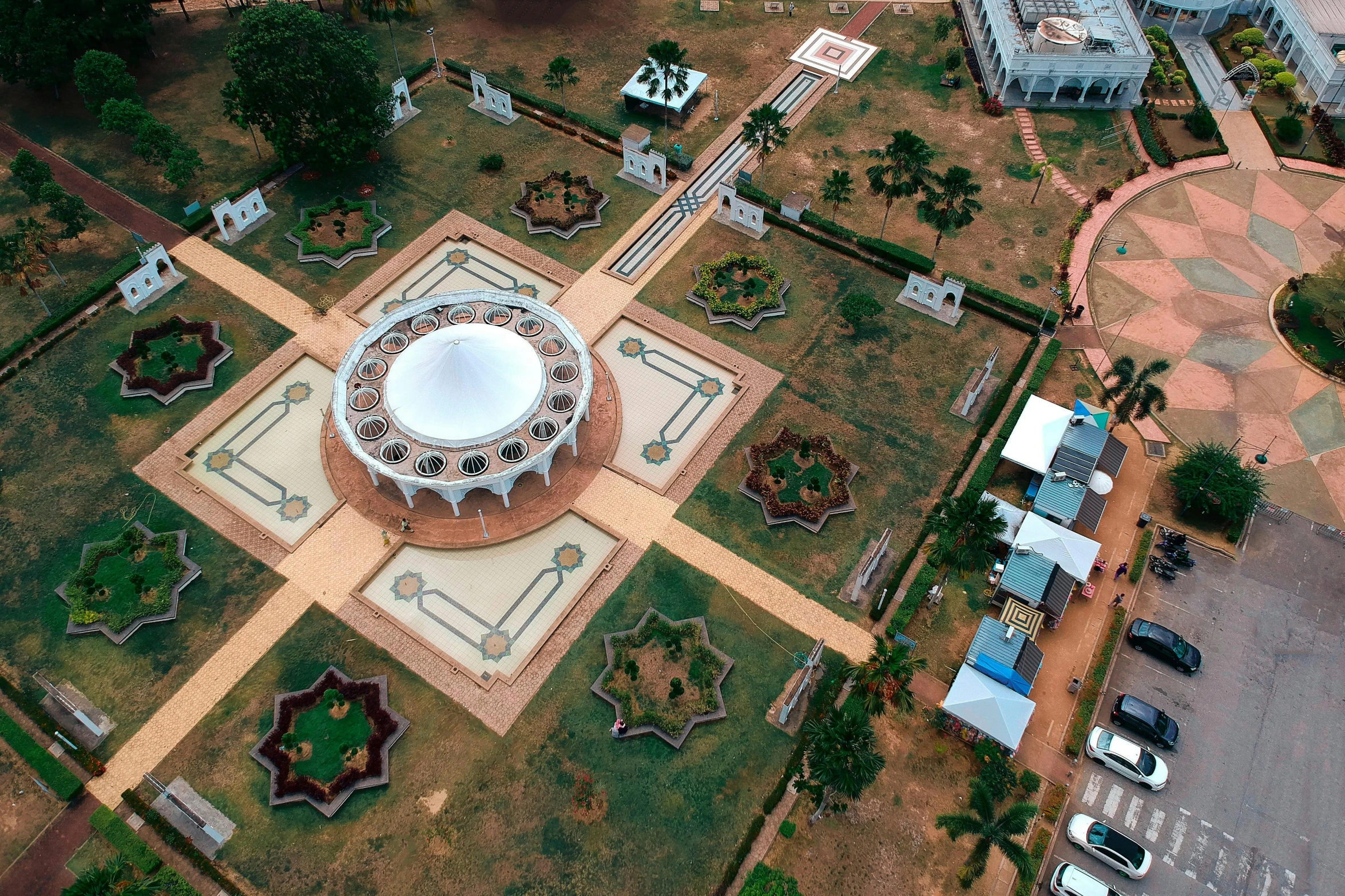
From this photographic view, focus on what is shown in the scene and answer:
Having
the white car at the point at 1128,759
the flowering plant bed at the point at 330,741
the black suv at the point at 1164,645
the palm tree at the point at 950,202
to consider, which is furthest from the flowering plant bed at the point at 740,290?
the white car at the point at 1128,759

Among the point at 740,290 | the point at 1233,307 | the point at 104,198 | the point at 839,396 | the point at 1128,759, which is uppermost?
the point at 1233,307

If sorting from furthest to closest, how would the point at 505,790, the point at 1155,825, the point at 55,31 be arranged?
the point at 55,31
the point at 505,790
the point at 1155,825

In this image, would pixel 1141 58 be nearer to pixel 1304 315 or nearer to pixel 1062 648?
pixel 1304 315

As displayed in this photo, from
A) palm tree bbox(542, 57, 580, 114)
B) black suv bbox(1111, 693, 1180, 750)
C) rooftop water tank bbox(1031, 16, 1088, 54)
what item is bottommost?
black suv bbox(1111, 693, 1180, 750)

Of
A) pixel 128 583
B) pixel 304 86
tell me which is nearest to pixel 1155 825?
pixel 128 583

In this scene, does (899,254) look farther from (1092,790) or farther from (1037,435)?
(1092,790)

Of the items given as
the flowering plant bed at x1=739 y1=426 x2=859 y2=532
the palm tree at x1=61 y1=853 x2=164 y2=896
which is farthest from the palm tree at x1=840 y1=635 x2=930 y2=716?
the palm tree at x1=61 y1=853 x2=164 y2=896

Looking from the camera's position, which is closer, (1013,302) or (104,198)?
(1013,302)

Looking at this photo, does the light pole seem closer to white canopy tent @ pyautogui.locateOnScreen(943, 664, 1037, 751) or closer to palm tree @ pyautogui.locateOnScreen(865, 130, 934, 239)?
palm tree @ pyautogui.locateOnScreen(865, 130, 934, 239)
